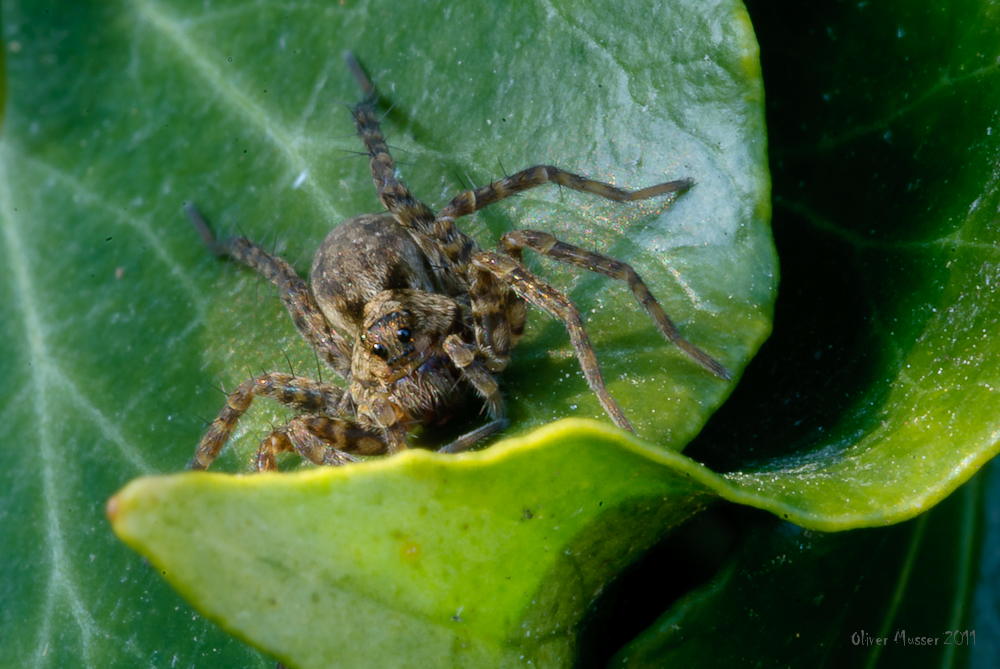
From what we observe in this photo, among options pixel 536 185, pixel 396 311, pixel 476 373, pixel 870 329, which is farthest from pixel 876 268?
pixel 396 311

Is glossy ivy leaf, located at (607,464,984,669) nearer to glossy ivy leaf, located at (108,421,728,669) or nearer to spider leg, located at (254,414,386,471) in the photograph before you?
glossy ivy leaf, located at (108,421,728,669)

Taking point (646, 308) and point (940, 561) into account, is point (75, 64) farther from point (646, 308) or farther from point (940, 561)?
point (940, 561)

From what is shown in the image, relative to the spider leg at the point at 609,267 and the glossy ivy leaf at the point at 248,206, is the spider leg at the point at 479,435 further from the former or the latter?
the spider leg at the point at 609,267

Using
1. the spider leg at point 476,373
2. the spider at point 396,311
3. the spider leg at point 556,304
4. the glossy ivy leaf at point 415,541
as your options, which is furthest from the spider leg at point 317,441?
the glossy ivy leaf at point 415,541

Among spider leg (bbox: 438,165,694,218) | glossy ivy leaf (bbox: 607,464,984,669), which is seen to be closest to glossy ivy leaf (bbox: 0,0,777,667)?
spider leg (bbox: 438,165,694,218)

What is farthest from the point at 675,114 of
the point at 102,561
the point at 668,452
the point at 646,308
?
the point at 102,561

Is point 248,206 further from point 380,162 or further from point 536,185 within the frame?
point 536,185
